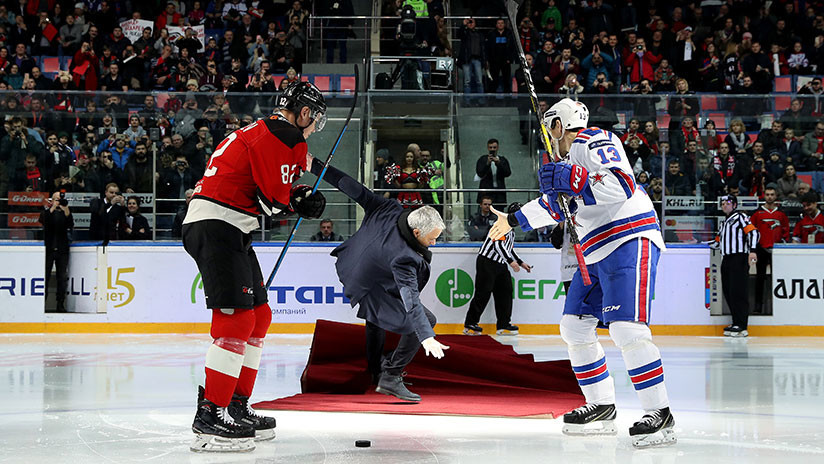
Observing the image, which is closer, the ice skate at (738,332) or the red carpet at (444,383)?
the red carpet at (444,383)

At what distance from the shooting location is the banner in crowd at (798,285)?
10969mm

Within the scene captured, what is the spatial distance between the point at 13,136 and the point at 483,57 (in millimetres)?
6867

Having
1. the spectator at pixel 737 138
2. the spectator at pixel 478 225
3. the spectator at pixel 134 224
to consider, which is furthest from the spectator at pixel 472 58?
the spectator at pixel 134 224

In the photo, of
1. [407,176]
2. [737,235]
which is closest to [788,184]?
[737,235]

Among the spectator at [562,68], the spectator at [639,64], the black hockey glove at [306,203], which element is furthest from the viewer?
the spectator at [639,64]

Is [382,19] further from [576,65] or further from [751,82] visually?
[751,82]

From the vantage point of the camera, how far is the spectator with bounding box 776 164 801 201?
1098 cm

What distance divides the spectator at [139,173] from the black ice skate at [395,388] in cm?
564

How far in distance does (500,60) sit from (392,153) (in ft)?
12.3

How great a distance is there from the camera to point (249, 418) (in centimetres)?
472

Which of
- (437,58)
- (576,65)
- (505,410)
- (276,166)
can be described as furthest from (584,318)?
(576,65)

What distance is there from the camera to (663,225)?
10.9 metres

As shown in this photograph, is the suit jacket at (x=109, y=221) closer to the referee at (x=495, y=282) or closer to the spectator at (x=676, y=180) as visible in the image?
the referee at (x=495, y=282)

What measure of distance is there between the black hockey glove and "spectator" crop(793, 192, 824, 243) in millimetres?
8168
